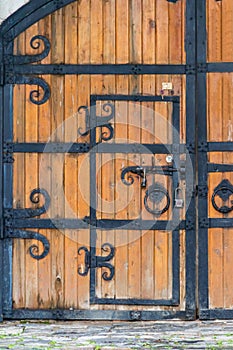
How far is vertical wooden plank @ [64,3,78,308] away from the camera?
6.07 m

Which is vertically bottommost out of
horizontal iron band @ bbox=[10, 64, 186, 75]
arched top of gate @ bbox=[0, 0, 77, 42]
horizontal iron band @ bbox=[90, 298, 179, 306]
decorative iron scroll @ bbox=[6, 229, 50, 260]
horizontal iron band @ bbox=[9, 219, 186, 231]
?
horizontal iron band @ bbox=[90, 298, 179, 306]

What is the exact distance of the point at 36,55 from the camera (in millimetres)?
6102

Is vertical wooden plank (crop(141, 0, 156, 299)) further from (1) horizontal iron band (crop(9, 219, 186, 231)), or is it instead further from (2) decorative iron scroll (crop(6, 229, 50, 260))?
(2) decorative iron scroll (crop(6, 229, 50, 260))

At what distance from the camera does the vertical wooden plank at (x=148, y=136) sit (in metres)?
6.04

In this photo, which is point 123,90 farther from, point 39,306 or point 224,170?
point 39,306

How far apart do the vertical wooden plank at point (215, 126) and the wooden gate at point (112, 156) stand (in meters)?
0.01

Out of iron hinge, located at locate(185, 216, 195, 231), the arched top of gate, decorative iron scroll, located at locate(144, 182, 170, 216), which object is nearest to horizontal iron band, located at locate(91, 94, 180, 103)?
decorative iron scroll, located at locate(144, 182, 170, 216)

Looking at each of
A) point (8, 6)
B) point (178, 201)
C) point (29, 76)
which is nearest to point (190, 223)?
point (178, 201)

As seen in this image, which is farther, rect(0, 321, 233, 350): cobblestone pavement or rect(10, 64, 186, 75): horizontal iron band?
rect(10, 64, 186, 75): horizontal iron band

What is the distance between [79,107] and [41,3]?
811 millimetres

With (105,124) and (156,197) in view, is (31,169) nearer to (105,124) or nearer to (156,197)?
(105,124)

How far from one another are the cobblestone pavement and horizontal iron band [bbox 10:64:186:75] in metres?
1.83

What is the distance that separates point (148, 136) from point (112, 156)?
11.8 inches

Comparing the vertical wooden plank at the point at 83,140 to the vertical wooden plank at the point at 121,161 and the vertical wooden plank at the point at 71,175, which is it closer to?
the vertical wooden plank at the point at 71,175
